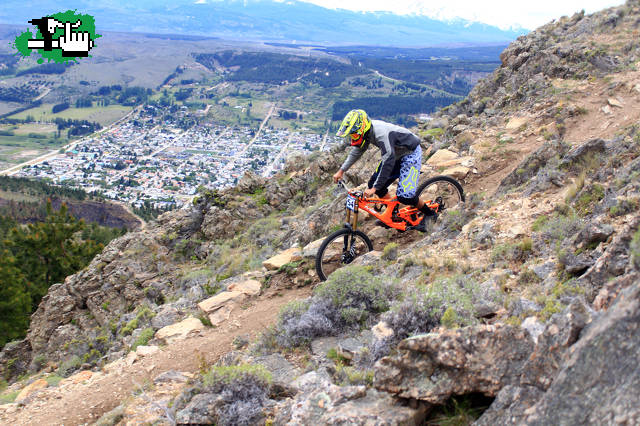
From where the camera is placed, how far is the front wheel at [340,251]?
7930 millimetres

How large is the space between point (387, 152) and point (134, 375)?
5.60 meters

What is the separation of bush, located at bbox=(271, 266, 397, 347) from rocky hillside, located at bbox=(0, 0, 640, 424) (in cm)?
3

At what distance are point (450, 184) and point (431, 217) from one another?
125cm

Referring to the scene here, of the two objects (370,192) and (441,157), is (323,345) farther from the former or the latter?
(441,157)

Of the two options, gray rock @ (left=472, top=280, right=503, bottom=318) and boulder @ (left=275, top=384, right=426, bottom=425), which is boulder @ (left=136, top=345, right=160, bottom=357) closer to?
boulder @ (left=275, top=384, right=426, bottom=425)

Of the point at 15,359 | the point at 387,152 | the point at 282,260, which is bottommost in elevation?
the point at 15,359

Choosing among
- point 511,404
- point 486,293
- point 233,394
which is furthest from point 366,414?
point 486,293

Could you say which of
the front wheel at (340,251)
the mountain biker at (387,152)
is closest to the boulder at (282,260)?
the front wheel at (340,251)

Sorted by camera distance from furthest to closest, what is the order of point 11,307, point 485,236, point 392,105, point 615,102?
point 392,105
point 11,307
point 615,102
point 485,236

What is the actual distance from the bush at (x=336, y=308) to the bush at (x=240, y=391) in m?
1.26

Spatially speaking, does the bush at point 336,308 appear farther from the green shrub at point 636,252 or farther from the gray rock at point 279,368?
the green shrub at point 636,252

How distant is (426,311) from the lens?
468cm

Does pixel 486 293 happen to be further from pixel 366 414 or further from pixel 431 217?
pixel 431 217

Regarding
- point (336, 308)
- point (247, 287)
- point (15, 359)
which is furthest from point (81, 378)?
point (15, 359)
